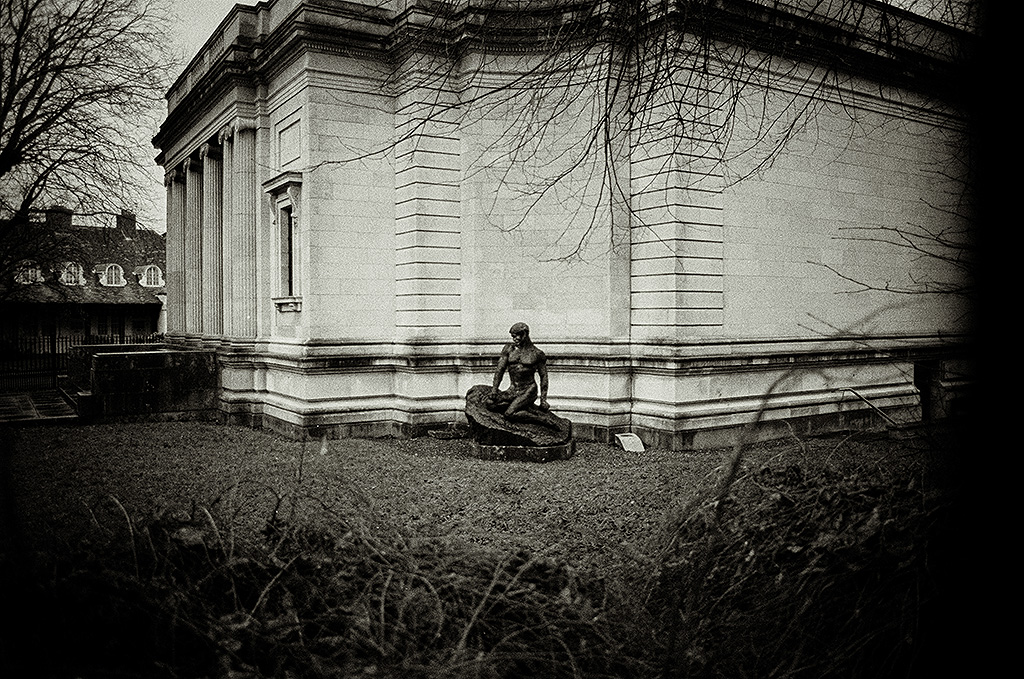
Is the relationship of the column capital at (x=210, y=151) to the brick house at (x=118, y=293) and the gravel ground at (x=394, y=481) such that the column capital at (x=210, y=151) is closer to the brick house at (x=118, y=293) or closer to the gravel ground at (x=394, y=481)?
the gravel ground at (x=394, y=481)

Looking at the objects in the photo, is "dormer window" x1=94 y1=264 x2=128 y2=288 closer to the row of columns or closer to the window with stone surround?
the row of columns

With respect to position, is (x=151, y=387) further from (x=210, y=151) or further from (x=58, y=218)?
(x=58, y=218)

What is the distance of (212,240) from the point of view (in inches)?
814

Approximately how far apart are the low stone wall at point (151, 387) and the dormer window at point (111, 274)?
34248 mm

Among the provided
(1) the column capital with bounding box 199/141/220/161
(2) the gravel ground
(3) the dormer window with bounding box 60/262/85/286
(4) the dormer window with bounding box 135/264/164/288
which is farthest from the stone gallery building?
(4) the dormer window with bounding box 135/264/164/288

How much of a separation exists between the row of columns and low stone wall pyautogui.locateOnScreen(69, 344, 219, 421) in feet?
4.34

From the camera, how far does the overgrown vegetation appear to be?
3.08 metres

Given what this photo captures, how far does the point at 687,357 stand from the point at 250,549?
10.5 metres

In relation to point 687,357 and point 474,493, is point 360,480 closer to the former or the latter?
point 474,493

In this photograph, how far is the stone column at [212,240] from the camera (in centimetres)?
2023

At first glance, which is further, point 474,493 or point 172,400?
point 172,400

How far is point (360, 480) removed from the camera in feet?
35.2

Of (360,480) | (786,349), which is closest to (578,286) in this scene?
(786,349)

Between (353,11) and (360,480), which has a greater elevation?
(353,11)
